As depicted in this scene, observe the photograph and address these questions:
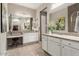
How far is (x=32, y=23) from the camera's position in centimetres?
598

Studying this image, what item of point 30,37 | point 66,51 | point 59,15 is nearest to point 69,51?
point 66,51

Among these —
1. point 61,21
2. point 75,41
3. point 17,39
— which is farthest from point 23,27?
point 75,41

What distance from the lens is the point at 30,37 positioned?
18.8 ft

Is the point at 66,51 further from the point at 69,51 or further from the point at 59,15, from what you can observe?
the point at 59,15

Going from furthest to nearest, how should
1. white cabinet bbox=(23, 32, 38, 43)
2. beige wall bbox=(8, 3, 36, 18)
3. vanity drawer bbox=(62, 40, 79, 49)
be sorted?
white cabinet bbox=(23, 32, 38, 43) < beige wall bbox=(8, 3, 36, 18) < vanity drawer bbox=(62, 40, 79, 49)

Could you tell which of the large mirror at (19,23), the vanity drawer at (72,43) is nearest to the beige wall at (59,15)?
the vanity drawer at (72,43)

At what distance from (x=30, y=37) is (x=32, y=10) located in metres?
1.77

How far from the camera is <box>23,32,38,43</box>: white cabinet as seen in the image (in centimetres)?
551

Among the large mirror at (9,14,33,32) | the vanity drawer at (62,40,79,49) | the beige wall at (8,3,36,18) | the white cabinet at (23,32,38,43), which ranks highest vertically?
the beige wall at (8,3,36,18)

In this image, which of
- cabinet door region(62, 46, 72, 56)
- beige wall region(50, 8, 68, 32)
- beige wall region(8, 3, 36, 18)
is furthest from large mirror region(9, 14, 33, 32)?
cabinet door region(62, 46, 72, 56)

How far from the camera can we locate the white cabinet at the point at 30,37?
18.1ft

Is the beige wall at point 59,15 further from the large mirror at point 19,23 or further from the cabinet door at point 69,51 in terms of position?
the large mirror at point 19,23

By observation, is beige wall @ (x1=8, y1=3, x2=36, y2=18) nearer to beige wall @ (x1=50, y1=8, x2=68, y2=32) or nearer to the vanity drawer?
beige wall @ (x1=50, y1=8, x2=68, y2=32)

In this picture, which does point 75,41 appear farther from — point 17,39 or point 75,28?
point 17,39
